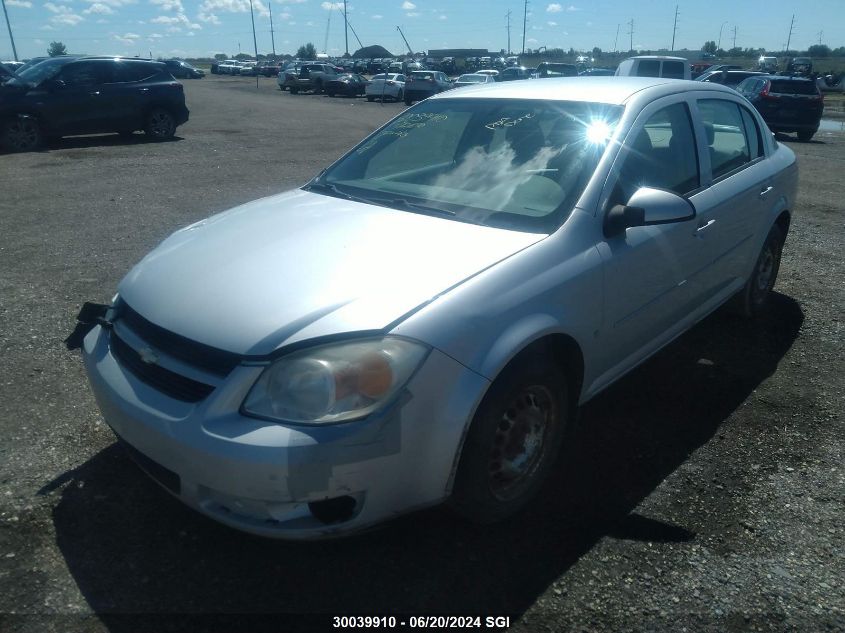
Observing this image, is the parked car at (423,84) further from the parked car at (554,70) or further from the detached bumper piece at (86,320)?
the detached bumper piece at (86,320)

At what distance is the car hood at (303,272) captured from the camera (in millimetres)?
2518

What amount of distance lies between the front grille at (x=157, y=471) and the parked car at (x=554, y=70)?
1177 inches

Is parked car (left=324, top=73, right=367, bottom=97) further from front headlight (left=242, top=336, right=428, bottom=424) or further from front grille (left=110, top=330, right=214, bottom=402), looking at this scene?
front headlight (left=242, top=336, right=428, bottom=424)

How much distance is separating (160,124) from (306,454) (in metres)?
15.5

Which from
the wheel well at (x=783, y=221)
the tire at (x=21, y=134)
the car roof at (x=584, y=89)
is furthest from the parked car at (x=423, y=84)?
the car roof at (x=584, y=89)

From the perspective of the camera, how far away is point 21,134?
13.9 metres

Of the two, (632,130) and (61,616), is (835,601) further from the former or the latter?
(61,616)

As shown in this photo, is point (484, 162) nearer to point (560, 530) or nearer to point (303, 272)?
point (303, 272)

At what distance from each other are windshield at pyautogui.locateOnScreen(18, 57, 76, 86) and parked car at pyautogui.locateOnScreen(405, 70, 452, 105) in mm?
19323

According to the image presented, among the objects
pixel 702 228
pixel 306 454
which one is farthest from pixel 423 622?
pixel 702 228

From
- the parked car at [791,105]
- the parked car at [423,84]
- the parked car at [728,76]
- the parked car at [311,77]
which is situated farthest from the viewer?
the parked car at [311,77]

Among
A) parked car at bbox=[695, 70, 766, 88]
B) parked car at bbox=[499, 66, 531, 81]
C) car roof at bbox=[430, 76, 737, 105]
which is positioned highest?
car roof at bbox=[430, 76, 737, 105]

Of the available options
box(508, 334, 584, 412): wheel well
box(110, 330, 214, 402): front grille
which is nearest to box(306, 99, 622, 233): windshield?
box(508, 334, 584, 412): wheel well

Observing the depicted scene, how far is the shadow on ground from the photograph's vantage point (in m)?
2.60
